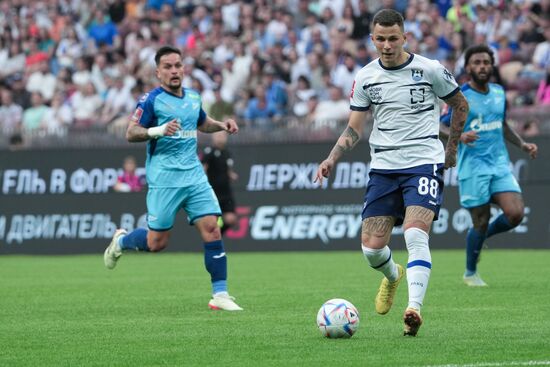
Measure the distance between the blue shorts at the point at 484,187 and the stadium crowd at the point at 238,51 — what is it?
6.96 metres

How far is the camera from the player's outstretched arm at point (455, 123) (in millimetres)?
9812

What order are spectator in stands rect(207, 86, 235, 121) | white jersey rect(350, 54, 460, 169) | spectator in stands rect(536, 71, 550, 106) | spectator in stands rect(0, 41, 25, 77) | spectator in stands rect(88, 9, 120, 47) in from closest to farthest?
white jersey rect(350, 54, 460, 169)
spectator in stands rect(536, 71, 550, 106)
spectator in stands rect(207, 86, 235, 121)
spectator in stands rect(88, 9, 120, 47)
spectator in stands rect(0, 41, 25, 77)

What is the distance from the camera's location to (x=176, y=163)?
40.7ft

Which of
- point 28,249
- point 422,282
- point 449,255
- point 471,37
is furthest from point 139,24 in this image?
point 422,282

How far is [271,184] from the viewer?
22828 mm

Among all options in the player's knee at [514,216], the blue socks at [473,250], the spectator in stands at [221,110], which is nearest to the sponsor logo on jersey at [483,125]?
the player's knee at [514,216]

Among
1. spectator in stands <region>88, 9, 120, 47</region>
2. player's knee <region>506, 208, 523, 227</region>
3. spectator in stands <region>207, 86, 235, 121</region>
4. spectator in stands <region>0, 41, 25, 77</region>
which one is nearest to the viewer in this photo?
player's knee <region>506, 208, 523, 227</region>

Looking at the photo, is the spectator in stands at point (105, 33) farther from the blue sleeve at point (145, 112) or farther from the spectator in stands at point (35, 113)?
the blue sleeve at point (145, 112)

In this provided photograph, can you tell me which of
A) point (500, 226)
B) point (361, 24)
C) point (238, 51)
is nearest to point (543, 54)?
point (361, 24)

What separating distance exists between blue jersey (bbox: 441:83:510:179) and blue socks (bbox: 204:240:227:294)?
3.67m

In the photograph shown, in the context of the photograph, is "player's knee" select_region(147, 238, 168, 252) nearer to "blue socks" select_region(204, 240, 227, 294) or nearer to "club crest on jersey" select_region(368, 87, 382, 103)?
"blue socks" select_region(204, 240, 227, 294)

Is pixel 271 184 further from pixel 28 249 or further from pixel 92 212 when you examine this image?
pixel 28 249

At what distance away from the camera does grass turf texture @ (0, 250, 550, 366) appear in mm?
7965

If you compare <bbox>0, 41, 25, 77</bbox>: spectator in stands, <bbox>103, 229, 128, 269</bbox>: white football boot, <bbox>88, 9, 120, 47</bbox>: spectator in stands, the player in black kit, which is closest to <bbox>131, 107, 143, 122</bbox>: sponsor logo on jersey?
<bbox>103, 229, 128, 269</bbox>: white football boot
